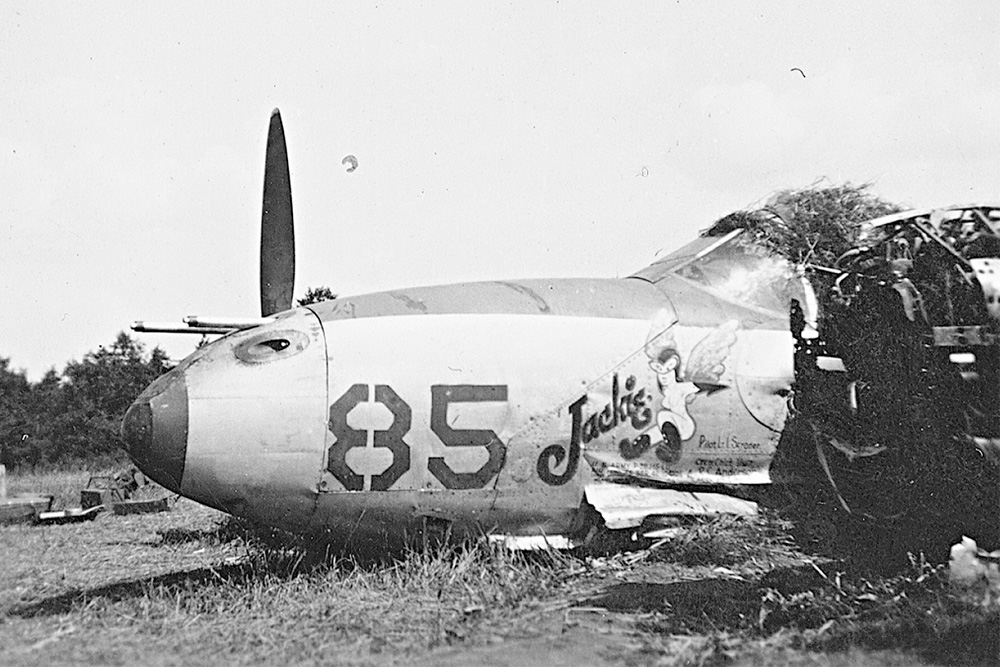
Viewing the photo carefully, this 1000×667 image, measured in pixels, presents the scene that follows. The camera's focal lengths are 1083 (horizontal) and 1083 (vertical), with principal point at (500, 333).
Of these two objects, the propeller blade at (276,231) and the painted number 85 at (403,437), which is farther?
the propeller blade at (276,231)

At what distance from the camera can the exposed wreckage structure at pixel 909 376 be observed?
605 centimetres

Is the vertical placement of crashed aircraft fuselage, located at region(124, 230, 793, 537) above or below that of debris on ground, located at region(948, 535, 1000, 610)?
above

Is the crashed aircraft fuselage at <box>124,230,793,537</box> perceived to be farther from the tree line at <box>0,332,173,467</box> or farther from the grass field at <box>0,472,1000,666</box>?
the tree line at <box>0,332,173,467</box>

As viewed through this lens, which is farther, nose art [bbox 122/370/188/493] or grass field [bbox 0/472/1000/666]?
nose art [bbox 122/370/188/493]

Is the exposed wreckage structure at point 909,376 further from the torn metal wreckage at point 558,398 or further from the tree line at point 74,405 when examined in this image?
the tree line at point 74,405

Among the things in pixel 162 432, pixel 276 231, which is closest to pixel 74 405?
pixel 276 231

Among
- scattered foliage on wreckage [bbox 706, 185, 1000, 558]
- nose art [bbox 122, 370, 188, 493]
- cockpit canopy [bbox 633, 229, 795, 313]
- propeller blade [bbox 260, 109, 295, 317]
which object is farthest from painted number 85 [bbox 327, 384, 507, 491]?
propeller blade [bbox 260, 109, 295, 317]

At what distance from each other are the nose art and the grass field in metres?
0.81

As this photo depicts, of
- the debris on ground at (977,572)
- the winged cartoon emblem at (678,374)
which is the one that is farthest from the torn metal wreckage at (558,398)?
the debris on ground at (977,572)

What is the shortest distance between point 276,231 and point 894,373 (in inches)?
273

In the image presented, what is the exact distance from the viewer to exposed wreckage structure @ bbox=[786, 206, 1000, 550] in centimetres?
605

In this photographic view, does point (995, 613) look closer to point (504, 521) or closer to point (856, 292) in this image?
point (856, 292)

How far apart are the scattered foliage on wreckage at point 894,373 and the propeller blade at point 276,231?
16.8 ft

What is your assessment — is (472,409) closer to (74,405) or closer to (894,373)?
(894,373)
